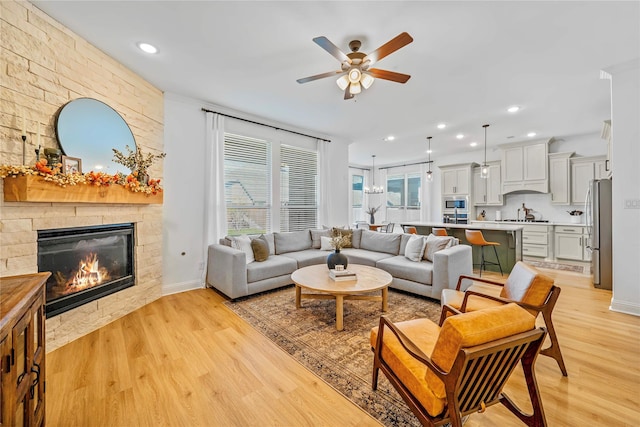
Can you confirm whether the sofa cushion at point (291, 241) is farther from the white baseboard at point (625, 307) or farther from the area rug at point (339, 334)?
the white baseboard at point (625, 307)

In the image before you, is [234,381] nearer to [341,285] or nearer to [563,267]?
[341,285]

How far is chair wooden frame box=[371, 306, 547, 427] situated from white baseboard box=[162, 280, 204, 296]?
3520mm

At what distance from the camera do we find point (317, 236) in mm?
5223

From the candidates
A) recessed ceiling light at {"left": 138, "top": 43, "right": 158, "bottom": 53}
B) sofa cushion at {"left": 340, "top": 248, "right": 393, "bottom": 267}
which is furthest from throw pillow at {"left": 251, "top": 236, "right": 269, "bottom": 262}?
recessed ceiling light at {"left": 138, "top": 43, "right": 158, "bottom": 53}

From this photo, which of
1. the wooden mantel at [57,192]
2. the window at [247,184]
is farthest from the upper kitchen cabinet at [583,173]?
the wooden mantel at [57,192]

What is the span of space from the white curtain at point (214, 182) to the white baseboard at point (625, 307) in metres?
5.29

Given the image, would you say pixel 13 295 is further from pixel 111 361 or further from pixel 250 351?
pixel 250 351

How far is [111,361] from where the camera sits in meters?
2.23

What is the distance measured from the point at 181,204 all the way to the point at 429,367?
3.86 meters

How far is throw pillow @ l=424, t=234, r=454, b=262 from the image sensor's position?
12.6 feet

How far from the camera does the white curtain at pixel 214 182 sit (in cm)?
421

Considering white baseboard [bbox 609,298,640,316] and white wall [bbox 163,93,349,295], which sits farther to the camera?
white wall [bbox 163,93,349,295]

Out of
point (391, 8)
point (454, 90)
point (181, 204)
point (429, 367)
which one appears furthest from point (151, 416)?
point (454, 90)

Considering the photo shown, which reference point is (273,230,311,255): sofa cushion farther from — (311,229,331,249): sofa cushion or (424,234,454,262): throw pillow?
(424,234,454,262): throw pillow
